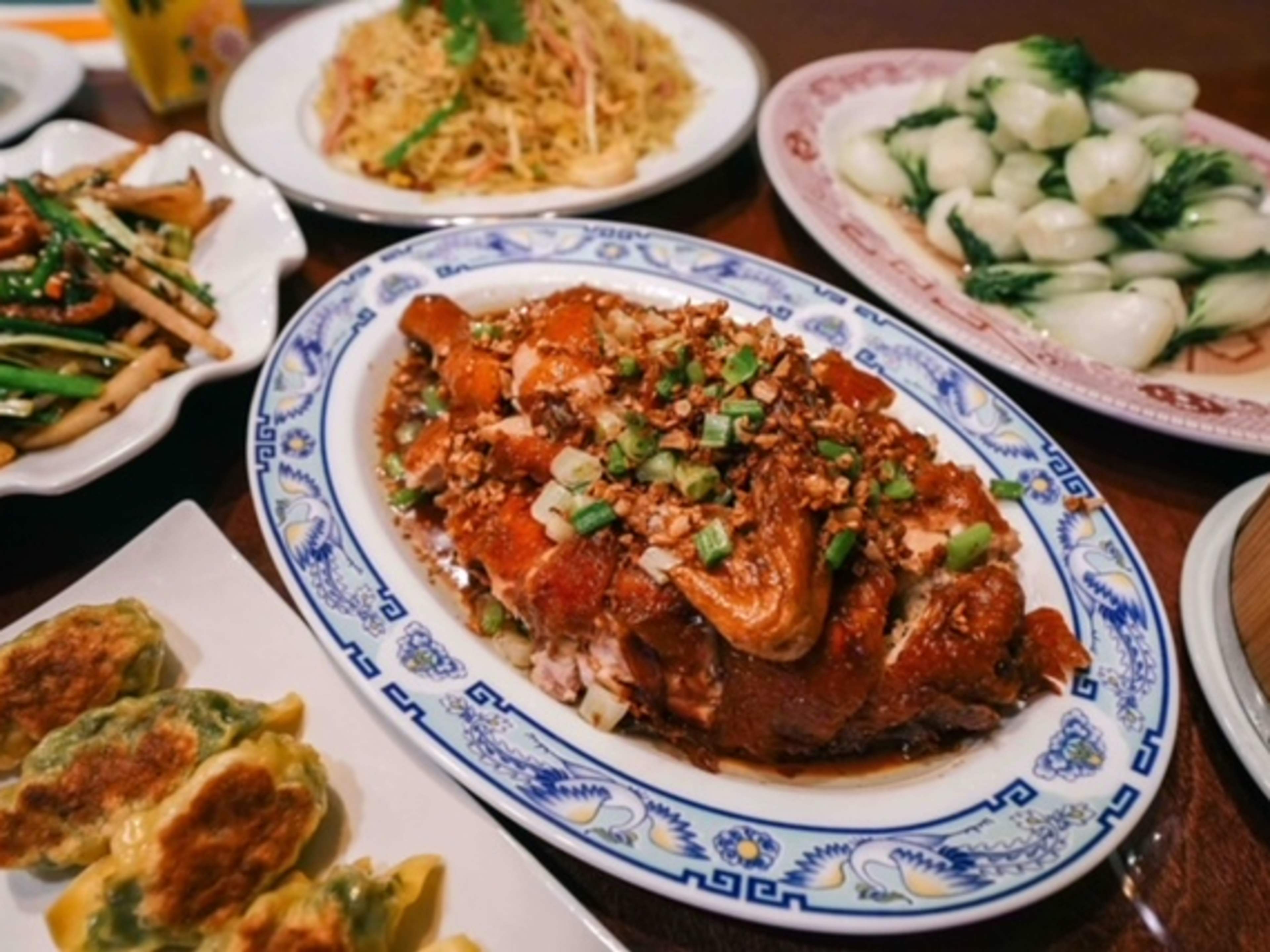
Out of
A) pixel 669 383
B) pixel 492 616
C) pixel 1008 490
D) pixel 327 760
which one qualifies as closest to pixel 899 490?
pixel 1008 490

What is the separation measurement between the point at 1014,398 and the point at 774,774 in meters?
1.48

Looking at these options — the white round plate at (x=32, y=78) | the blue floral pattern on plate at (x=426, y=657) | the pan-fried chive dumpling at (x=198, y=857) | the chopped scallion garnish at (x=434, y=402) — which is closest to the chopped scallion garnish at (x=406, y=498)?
the chopped scallion garnish at (x=434, y=402)

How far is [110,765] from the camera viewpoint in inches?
70.4

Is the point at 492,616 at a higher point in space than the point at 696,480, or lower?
lower

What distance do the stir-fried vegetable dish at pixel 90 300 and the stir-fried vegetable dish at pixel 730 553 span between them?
0.82m

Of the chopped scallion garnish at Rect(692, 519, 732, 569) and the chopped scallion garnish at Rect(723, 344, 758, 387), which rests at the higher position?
the chopped scallion garnish at Rect(723, 344, 758, 387)

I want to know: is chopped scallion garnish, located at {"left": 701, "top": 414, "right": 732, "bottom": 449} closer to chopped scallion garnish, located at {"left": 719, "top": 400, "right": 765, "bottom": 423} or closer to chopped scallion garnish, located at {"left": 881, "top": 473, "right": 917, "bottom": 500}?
chopped scallion garnish, located at {"left": 719, "top": 400, "right": 765, "bottom": 423}

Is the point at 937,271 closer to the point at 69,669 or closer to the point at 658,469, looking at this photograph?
the point at 658,469

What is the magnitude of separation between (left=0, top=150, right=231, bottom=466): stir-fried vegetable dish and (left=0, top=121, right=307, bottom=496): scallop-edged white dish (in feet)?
0.14

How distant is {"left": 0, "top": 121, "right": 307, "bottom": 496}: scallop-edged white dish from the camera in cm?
220

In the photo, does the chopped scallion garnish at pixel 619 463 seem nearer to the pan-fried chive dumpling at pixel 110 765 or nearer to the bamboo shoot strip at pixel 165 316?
the pan-fried chive dumpling at pixel 110 765

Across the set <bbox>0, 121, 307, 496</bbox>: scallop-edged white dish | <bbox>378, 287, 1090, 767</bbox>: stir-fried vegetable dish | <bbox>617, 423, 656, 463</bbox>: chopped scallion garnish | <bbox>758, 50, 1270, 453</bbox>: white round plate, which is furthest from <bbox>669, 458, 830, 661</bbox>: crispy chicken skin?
<bbox>0, 121, 307, 496</bbox>: scallop-edged white dish

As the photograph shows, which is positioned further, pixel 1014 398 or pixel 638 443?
pixel 1014 398

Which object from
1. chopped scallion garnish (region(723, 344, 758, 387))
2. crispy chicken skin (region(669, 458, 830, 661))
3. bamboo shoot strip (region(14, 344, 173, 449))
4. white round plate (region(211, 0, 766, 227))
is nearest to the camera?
crispy chicken skin (region(669, 458, 830, 661))
